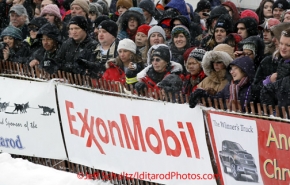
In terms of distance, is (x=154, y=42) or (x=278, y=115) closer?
(x=278, y=115)

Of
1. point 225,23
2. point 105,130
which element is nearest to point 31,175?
point 105,130

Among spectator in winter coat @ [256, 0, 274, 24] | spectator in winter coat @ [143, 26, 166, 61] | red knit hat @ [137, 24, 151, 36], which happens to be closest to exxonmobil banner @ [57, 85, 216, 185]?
spectator in winter coat @ [143, 26, 166, 61]

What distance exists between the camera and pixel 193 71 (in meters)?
8.89

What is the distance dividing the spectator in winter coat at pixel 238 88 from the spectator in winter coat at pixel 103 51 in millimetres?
2193

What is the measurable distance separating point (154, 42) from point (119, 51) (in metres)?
0.80

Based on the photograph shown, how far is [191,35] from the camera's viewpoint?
11.2 metres

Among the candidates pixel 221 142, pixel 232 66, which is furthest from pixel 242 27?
pixel 221 142

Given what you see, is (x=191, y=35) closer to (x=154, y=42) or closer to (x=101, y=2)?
(x=154, y=42)

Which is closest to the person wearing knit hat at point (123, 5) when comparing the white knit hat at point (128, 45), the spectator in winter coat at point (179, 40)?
the spectator in winter coat at point (179, 40)

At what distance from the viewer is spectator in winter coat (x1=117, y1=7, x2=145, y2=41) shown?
37.1 feet

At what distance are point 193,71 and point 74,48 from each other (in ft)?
7.18

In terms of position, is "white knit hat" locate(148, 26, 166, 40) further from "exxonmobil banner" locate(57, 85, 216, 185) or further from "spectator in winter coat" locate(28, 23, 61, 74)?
"exxonmobil banner" locate(57, 85, 216, 185)

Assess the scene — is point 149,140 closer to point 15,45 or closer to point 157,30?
point 157,30

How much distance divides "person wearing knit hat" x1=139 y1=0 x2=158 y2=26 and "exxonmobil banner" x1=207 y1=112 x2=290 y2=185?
4.82 meters
